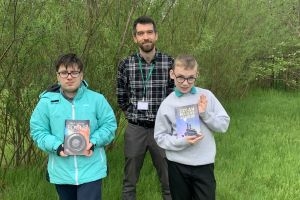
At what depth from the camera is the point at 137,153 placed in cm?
400

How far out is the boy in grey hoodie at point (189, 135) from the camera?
3.16m

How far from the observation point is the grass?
15.6ft

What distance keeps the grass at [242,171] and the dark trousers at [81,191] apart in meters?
1.38

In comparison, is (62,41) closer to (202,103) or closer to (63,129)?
(63,129)

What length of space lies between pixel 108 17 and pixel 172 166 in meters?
2.46

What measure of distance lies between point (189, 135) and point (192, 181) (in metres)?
0.45

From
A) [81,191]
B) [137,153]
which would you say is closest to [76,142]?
[81,191]

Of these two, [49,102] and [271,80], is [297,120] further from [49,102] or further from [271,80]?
[49,102]

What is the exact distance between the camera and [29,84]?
4.79 m

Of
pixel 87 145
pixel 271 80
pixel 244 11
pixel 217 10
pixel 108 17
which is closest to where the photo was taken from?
pixel 87 145

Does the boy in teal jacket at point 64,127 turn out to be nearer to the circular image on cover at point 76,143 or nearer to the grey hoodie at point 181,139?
the circular image on cover at point 76,143

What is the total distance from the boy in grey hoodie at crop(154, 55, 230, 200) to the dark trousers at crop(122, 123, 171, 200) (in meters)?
0.64

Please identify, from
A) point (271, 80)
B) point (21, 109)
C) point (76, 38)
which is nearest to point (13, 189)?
point (21, 109)

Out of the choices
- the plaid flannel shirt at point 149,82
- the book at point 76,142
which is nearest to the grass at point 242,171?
the plaid flannel shirt at point 149,82
